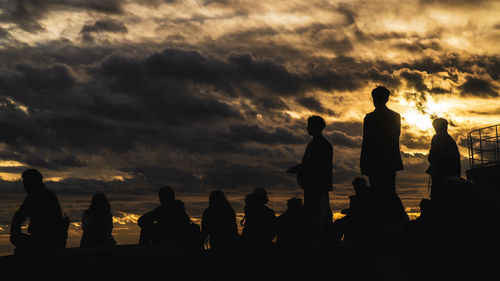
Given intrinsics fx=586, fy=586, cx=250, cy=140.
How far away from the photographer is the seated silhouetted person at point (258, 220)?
11.1m

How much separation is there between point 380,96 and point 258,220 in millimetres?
3262

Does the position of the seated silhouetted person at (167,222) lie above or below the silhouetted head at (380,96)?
below

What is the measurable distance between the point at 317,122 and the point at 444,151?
141 inches

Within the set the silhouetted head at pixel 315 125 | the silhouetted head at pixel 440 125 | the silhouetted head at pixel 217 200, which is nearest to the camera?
the silhouetted head at pixel 315 125

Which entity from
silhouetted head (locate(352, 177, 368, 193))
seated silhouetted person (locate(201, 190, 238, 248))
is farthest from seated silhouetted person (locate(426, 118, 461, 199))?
seated silhouetted person (locate(201, 190, 238, 248))

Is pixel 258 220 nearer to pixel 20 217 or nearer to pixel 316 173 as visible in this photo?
pixel 316 173

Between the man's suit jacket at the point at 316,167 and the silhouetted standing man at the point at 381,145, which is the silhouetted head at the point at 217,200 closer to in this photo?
Result: the man's suit jacket at the point at 316,167

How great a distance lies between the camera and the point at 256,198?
11258 mm

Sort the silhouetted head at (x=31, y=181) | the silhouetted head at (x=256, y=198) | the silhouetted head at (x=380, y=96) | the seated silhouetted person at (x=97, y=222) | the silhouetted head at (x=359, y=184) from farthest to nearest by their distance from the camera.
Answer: the seated silhouetted person at (x=97, y=222) < the silhouetted head at (x=359, y=184) < the silhouetted head at (x=256, y=198) < the silhouetted head at (x=380, y=96) < the silhouetted head at (x=31, y=181)

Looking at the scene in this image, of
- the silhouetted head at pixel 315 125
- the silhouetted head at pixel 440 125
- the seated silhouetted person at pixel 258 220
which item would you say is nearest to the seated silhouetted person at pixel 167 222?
the seated silhouetted person at pixel 258 220

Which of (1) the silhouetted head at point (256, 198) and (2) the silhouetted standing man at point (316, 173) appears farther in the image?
(1) the silhouetted head at point (256, 198)

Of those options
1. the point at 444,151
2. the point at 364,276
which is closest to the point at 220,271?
the point at 364,276

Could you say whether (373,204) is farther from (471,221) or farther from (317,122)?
(471,221)

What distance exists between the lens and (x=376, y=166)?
1017 centimetres
